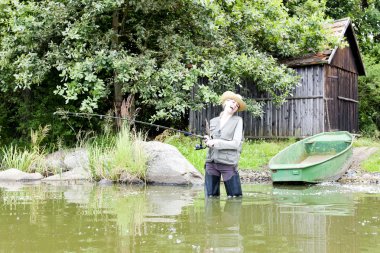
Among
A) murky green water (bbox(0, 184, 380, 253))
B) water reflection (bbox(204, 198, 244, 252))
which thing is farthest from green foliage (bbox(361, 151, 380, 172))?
water reflection (bbox(204, 198, 244, 252))

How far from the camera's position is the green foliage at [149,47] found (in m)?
14.1

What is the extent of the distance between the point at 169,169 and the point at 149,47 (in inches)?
238

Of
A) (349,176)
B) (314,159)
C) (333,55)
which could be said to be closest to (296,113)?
(333,55)

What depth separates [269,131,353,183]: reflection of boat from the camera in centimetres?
1110

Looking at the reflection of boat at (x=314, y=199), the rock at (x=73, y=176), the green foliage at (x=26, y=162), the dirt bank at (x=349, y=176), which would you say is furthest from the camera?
the green foliage at (x=26, y=162)

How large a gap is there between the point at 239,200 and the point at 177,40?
26.3ft

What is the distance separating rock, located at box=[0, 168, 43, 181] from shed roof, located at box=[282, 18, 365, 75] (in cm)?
915

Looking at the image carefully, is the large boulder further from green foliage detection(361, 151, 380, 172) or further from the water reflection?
green foliage detection(361, 151, 380, 172)

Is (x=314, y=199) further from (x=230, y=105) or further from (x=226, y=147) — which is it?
(x=230, y=105)

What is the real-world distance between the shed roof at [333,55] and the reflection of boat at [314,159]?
12.3 feet

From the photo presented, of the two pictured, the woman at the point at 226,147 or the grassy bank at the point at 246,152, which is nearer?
the woman at the point at 226,147

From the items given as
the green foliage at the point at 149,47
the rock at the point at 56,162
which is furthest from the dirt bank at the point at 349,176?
the rock at the point at 56,162

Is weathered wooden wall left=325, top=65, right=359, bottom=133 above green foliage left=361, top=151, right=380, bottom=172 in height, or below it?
above

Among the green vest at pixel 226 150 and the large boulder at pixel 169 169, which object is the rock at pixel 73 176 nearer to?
the large boulder at pixel 169 169
